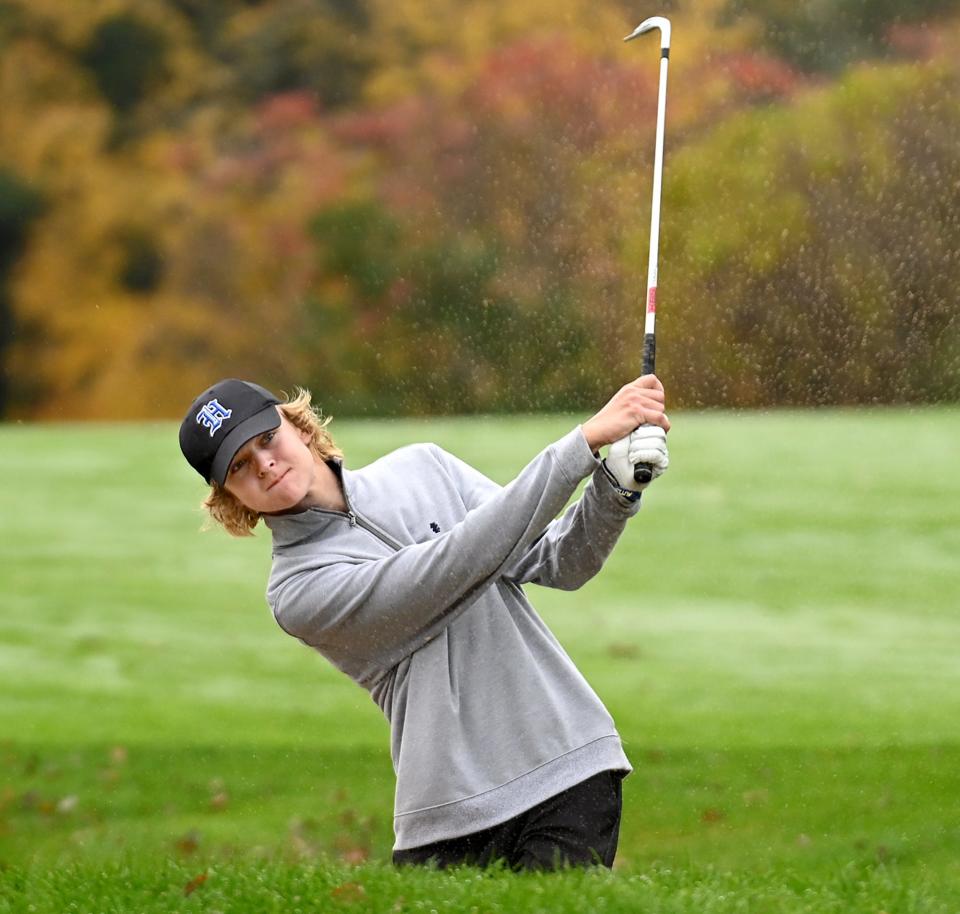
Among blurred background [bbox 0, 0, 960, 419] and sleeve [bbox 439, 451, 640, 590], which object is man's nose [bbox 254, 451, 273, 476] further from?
blurred background [bbox 0, 0, 960, 419]

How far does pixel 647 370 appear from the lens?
3.53 m

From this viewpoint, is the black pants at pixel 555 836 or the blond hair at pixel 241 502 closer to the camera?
the black pants at pixel 555 836

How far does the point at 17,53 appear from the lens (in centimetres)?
2144

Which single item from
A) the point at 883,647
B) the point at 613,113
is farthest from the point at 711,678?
the point at 613,113

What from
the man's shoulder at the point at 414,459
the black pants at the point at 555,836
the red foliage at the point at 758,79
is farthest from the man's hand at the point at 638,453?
the red foliage at the point at 758,79

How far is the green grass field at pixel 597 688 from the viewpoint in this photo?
13.0ft

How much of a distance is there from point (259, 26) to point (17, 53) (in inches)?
117

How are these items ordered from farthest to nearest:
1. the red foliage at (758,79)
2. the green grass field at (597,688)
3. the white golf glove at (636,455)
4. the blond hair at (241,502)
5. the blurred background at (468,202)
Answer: the red foliage at (758,79), the blurred background at (468,202), the green grass field at (597,688), the blond hair at (241,502), the white golf glove at (636,455)

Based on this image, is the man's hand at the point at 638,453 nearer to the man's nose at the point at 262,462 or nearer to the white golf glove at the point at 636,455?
the white golf glove at the point at 636,455

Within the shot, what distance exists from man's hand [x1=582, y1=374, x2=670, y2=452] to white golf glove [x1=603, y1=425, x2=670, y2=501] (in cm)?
2

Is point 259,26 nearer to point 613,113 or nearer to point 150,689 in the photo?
point 613,113

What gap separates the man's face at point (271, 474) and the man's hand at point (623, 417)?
60cm

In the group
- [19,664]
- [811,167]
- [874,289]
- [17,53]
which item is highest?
[17,53]

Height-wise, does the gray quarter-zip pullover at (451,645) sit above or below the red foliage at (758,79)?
below
